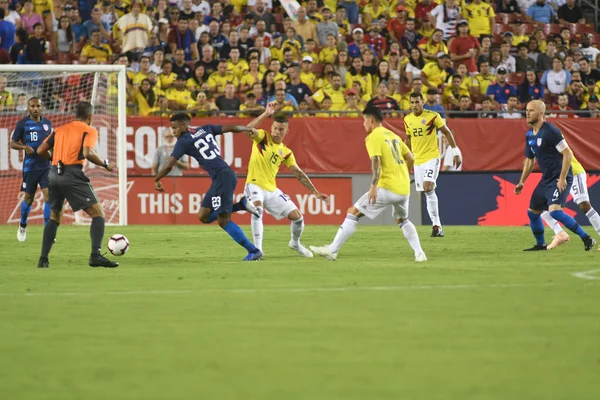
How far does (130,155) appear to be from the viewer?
2386 cm

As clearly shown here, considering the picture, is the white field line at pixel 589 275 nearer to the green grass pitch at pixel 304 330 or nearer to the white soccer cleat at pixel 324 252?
the green grass pitch at pixel 304 330

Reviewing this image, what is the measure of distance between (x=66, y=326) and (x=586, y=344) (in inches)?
141

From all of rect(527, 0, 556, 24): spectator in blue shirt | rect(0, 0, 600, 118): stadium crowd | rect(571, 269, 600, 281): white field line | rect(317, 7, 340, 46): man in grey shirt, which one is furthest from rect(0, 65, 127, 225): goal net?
rect(571, 269, 600, 281): white field line

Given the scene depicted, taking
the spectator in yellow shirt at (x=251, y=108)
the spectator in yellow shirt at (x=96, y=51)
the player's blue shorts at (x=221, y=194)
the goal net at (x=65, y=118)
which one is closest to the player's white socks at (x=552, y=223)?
the player's blue shorts at (x=221, y=194)

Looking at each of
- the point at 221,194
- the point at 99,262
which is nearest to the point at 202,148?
the point at 221,194

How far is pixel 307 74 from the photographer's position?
81.5ft

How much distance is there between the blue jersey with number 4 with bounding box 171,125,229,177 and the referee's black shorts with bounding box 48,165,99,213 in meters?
1.36

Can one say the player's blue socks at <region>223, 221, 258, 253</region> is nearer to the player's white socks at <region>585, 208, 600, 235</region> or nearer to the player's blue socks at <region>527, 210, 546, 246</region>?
the player's blue socks at <region>527, 210, 546, 246</region>

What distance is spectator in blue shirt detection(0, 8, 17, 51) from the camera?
2428 centimetres

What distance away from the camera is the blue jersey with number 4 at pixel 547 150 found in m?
14.4

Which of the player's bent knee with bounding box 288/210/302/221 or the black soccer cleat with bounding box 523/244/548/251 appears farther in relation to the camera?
the black soccer cleat with bounding box 523/244/548/251

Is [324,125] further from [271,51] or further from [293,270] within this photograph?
[293,270]

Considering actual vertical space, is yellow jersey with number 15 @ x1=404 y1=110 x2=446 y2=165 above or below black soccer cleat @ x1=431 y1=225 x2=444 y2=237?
above

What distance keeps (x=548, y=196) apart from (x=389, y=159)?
3201 mm
